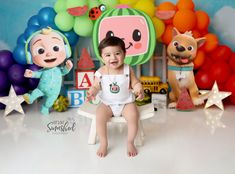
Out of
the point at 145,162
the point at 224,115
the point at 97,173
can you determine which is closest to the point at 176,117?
the point at 224,115

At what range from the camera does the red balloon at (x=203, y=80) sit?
2402 millimetres

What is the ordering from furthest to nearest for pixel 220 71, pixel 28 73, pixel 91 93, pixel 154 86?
1. pixel 154 86
2. pixel 220 71
3. pixel 28 73
4. pixel 91 93

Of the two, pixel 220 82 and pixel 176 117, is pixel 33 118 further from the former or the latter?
pixel 220 82

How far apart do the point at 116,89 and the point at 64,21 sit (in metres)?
0.81

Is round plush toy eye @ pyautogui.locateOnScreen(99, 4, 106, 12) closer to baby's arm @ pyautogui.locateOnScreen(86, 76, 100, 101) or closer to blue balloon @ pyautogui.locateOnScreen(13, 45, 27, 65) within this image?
blue balloon @ pyautogui.locateOnScreen(13, 45, 27, 65)

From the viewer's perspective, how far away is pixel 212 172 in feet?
4.73

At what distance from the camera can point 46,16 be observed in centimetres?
234

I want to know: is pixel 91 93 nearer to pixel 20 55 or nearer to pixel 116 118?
pixel 116 118

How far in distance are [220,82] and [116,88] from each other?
3.27 ft

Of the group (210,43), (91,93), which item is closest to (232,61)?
(210,43)

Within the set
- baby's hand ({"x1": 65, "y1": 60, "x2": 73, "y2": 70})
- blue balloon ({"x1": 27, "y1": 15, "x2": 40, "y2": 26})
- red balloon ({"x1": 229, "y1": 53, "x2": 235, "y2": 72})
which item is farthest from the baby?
red balloon ({"x1": 229, "y1": 53, "x2": 235, "y2": 72})

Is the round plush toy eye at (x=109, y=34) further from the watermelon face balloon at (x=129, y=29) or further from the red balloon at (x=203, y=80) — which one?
the red balloon at (x=203, y=80)

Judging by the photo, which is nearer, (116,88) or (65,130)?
(116,88)

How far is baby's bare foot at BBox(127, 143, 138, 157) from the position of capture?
161 cm
